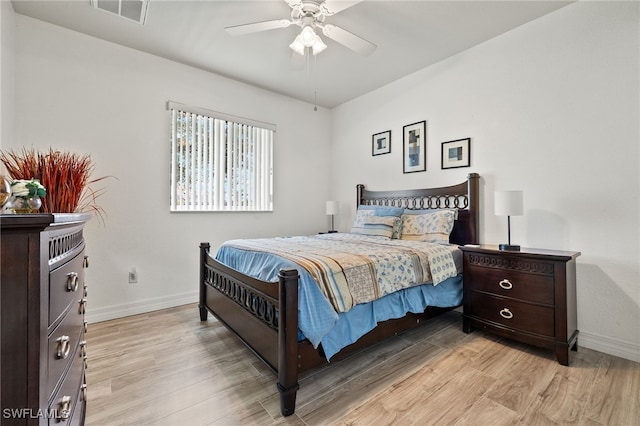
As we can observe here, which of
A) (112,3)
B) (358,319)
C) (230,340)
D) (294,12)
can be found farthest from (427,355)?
(112,3)

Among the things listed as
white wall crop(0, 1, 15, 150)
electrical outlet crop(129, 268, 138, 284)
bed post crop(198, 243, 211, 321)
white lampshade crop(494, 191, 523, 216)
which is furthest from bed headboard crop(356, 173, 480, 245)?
white wall crop(0, 1, 15, 150)

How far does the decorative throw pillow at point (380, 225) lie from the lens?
322 cm

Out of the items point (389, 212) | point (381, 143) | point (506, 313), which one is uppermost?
point (381, 143)

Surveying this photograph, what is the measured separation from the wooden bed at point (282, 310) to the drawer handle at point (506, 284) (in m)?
0.54

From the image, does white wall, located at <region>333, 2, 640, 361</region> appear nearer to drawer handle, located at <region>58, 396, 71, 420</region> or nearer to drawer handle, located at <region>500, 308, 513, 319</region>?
drawer handle, located at <region>500, 308, 513, 319</region>

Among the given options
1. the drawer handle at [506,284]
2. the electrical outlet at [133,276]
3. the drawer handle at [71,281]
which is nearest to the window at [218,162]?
the electrical outlet at [133,276]

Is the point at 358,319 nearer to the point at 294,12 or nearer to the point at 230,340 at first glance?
the point at 230,340

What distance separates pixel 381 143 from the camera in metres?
4.09

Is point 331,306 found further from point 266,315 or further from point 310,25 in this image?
point 310,25

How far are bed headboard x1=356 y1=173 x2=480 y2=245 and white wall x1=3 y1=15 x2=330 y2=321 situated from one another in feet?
7.01

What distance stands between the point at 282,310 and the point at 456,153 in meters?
2.74

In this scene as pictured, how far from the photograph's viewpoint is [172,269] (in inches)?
131

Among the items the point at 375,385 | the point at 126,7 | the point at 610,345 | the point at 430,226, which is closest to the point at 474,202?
the point at 430,226

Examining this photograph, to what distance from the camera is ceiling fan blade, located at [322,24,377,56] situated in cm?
220
